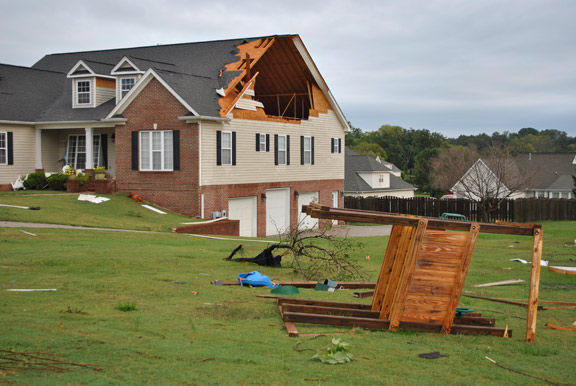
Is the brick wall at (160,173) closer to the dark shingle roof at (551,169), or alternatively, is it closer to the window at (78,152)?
the window at (78,152)

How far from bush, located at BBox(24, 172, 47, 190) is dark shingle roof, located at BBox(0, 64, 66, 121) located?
3.10m

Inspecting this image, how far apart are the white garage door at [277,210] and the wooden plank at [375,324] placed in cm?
2337

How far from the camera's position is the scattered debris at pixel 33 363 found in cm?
552


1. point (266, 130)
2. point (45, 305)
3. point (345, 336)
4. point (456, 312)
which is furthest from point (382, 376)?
point (266, 130)

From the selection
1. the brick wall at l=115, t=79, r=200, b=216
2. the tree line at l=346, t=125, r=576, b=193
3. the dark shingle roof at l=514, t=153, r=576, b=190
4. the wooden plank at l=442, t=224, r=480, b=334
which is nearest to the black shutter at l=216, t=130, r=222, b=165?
the brick wall at l=115, t=79, r=200, b=216

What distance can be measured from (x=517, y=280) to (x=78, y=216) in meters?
15.5

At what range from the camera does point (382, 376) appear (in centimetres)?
604

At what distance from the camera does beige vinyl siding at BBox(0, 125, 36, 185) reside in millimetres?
28516

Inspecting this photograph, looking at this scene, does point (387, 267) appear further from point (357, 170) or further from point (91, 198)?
point (357, 170)

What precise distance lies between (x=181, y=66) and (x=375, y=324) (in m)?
26.5

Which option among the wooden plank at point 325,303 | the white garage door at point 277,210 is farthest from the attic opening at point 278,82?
the wooden plank at point 325,303

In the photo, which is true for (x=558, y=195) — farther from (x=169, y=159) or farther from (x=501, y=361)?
(x=501, y=361)

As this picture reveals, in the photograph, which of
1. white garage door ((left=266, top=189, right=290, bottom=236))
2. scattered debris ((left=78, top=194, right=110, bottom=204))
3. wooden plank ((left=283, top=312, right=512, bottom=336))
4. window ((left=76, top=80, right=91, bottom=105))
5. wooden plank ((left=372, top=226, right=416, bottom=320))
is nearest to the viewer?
wooden plank ((left=283, top=312, right=512, bottom=336))

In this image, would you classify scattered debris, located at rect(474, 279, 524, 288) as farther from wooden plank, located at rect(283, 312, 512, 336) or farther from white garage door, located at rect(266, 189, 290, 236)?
white garage door, located at rect(266, 189, 290, 236)
